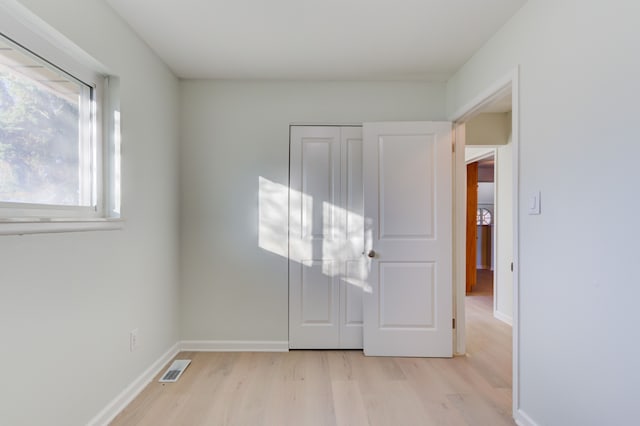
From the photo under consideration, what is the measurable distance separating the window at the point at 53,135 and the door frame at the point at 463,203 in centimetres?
242

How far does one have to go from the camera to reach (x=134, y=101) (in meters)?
2.31

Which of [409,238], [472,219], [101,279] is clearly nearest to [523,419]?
[409,238]

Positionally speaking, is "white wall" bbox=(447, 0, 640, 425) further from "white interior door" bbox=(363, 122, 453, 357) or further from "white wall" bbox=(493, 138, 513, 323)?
"white wall" bbox=(493, 138, 513, 323)

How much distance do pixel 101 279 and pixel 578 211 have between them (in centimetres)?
250

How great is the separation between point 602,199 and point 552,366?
0.89 metres

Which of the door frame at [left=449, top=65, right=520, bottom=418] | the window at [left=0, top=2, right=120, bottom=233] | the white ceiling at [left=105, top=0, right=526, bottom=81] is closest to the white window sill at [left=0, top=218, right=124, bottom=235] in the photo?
the window at [left=0, top=2, right=120, bottom=233]

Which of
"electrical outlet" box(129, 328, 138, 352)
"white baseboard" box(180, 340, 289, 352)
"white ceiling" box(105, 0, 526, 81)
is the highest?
"white ceiling" box(105, 0, 526, 81)

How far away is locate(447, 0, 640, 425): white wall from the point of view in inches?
53.6

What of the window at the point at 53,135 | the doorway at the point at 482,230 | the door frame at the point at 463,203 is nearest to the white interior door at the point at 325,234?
the door frame at the point at 463,203

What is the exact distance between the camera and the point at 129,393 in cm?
222

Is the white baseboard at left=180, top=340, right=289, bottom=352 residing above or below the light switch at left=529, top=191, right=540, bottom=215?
below

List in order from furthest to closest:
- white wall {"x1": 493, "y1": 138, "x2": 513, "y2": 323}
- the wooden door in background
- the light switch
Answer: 1. the wooden door in background
2. white wall {"x1": 493, "y1": 138, "x2": 513, "y2": 323}
3. the light switch

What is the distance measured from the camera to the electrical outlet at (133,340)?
227cm

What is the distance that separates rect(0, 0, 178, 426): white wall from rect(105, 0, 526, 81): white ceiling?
11.4 inches
